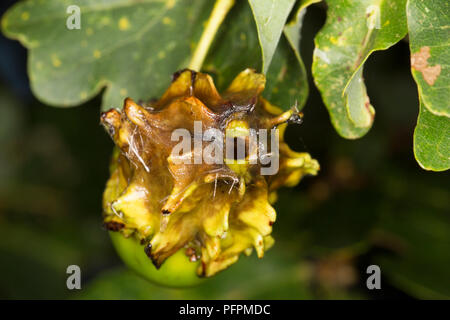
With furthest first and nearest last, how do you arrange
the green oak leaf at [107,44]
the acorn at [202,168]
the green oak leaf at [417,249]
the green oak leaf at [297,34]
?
the green oak leaf at [417,249] < the green oak leaf at [107,44] < the green oak leaf at [297,34] < the acorn at [202,168]

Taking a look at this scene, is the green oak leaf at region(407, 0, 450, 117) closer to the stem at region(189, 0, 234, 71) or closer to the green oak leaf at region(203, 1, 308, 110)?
the green oak leaf at region(203, 1, 308, 110)

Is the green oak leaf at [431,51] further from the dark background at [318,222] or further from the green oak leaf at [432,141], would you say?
the dark background at [318,222]

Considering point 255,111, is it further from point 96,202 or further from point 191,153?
point 96,202

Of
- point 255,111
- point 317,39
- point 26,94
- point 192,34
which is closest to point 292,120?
point 255,111

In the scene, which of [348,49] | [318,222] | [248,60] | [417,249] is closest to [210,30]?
[248,60]

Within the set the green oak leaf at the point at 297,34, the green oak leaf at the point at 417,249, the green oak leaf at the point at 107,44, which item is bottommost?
the green oak leaf at the point at 417,249

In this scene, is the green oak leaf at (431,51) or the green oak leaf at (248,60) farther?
the green oak leaf at (248,60)

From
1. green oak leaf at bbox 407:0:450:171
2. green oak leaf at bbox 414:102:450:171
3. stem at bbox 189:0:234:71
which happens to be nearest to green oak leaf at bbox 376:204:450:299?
green oak leaf at bbox 414:102:450:171

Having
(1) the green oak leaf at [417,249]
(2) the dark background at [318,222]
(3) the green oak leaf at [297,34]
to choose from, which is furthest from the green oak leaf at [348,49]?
(1) the green oak leaf at [417,249]
